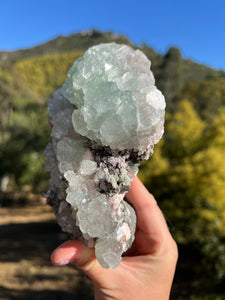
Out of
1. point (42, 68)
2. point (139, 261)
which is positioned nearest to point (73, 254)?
point (139, 261)

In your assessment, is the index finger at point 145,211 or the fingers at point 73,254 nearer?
the fingers at point 73,254

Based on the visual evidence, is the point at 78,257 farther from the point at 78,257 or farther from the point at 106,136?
the point at 106,136

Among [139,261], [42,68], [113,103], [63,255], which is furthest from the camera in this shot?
[42,68]

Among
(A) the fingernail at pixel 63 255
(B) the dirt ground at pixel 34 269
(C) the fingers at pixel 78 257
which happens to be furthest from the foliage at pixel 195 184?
(A) the fingernail at pixel 63 255

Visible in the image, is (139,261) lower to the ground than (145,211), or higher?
lower

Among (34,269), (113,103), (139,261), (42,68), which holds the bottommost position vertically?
(34,269)

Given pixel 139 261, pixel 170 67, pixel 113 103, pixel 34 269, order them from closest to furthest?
1. pixel 113 103
2. pixel 139 261
3. pixel 34 269
4. pixel 170 67

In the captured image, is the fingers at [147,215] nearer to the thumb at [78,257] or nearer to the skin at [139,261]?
the skin at [139,261]

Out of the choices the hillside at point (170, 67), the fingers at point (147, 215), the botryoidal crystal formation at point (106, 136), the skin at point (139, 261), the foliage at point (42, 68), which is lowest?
the skin at point (139, 261)
